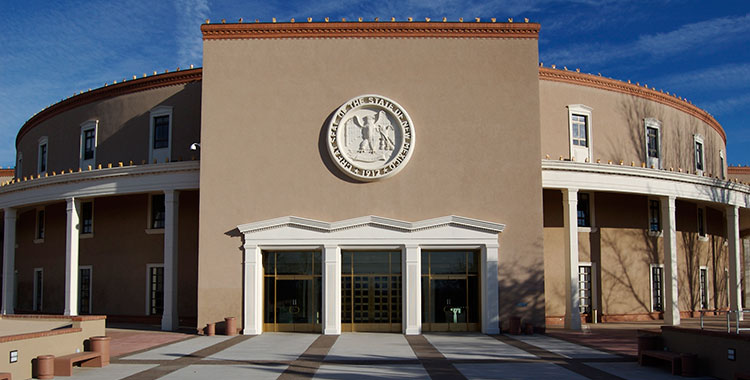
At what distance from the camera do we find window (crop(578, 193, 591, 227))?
29359 mm

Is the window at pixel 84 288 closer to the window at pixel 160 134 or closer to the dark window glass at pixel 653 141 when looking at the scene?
the window at pixel 160 134

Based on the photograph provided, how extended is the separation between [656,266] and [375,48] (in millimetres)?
15857

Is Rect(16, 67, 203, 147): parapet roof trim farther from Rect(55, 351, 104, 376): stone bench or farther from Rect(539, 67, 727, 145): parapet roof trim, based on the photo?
Rect(55, 351, 104, 376): stone bench

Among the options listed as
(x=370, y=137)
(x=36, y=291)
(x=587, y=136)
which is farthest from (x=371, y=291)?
(x=36, y=291)

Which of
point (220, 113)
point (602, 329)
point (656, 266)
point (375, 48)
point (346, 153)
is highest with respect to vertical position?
point (375, 48)

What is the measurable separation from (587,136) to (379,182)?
36.3ft

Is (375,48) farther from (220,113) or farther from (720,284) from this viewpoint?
(720,284)

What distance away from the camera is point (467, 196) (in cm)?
2453

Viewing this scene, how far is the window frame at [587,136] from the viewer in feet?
98.2

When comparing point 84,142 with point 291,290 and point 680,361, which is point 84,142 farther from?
point 680,361

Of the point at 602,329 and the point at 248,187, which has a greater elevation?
the point at 248,187

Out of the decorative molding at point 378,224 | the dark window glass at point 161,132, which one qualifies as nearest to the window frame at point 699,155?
the decorative molding at point 378,224

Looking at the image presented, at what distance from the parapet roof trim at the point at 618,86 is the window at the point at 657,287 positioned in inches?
317

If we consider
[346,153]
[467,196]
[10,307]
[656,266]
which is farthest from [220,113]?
[656,266]
